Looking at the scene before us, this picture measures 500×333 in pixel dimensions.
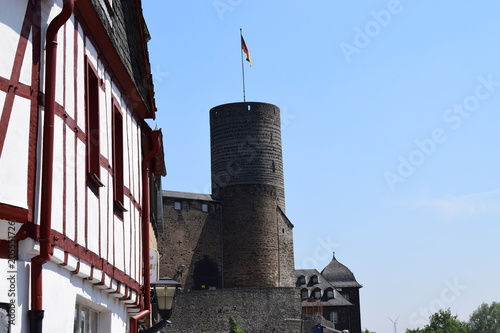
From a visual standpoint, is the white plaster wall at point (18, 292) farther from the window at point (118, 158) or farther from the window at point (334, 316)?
the window at point (334, 316)

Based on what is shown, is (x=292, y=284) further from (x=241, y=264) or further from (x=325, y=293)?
(x=325, y=293)

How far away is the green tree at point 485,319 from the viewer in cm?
9076

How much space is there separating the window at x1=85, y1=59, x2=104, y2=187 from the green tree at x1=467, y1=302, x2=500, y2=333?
87588 millimetres

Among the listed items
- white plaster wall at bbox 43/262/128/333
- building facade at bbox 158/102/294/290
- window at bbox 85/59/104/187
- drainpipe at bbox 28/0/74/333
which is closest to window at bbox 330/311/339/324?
building facade at bbox 158/102/294/290

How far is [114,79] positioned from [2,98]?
12.7 feet

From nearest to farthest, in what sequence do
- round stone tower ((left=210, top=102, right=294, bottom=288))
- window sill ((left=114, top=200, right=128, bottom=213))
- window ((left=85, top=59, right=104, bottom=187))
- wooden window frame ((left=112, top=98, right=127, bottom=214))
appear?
window ((left=85, top=59, right=104, bottom=187)) → window sill ((left=114, top=200, right=128, bottom=213)) → wooden window frame ((left=112, top=98, right=127, bottom=214)) → round stone tower ((left=210, top=102, right=294, bottom=288))

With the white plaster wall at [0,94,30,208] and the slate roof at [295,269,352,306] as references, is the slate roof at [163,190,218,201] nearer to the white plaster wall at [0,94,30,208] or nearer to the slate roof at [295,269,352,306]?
the slate roof at [295,269,352,306]

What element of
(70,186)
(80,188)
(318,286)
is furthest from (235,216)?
(70,186)

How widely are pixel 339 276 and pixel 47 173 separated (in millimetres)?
65286

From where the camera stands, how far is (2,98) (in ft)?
18.6

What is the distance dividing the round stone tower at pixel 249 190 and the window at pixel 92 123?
1797 inches

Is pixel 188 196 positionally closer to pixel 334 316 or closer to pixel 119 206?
pixel 334 316

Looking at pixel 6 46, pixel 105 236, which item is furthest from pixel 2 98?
pixel 105 236

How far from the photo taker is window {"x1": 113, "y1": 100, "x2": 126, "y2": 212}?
9.06 m
